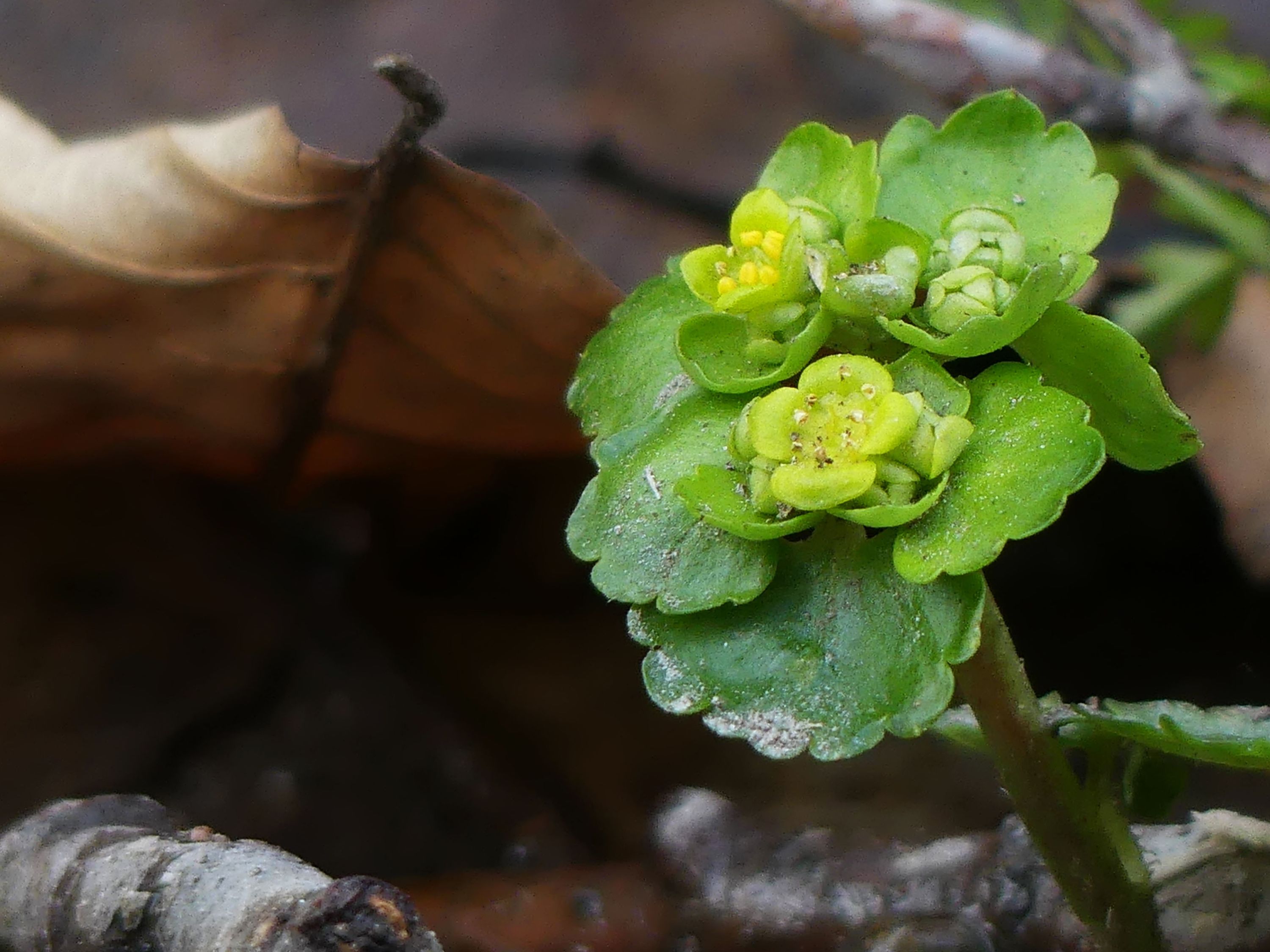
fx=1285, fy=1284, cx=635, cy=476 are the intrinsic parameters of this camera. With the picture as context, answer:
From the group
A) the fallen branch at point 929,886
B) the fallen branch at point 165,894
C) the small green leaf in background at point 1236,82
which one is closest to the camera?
the fallen branch at point 165,894

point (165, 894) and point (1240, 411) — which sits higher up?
point (1240, 411)

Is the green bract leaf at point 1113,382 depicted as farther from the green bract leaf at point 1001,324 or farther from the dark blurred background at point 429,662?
the dark blurred background at point 429,662

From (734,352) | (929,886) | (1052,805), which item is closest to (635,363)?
(734,352)

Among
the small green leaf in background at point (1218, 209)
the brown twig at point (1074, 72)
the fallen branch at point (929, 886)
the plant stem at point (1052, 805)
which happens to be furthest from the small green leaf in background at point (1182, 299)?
the plant stem at point (1052, 805)

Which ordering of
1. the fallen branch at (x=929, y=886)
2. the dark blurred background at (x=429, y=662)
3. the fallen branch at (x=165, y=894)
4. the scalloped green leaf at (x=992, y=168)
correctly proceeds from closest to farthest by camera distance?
the fallen branch at (x=165, y=894) → the scalloped green leaf at (x=992, y=168) → the fallen branch at (x=929, y=886) → the dark blurred background at (x=429, y=662)

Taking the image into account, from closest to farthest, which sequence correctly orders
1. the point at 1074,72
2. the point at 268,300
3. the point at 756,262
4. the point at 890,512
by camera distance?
the point at 890,512
the point at 756,262
the point at 268,300
the point at 1074,72

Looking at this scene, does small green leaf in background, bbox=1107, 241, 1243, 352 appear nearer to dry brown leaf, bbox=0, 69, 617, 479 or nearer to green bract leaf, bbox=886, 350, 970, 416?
dry brown leaf, bbox=0, 69, 617, 479

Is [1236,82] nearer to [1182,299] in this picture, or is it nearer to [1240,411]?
[1182,299]
